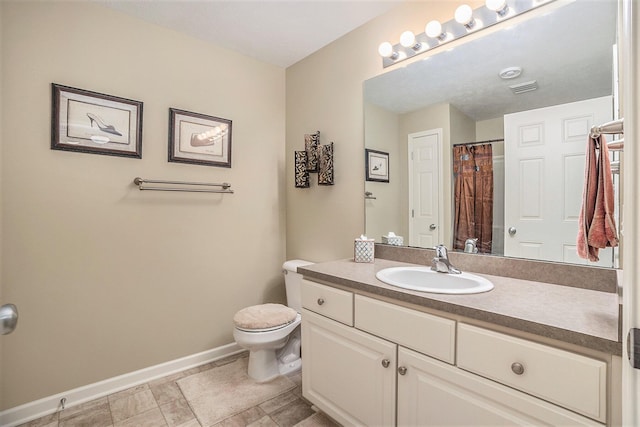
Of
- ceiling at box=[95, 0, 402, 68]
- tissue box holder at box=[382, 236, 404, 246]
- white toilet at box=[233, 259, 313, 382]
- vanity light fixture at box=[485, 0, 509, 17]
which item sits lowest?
white toilet at box=[233, 259, 313, 382]

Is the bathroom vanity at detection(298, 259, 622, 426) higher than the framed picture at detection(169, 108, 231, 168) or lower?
lower

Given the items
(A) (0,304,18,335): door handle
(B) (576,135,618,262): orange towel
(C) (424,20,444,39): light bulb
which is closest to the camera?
(A) (0,304,18,335): door handle

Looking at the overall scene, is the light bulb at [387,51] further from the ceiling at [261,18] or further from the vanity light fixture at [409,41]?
the ceiling at [261,18]

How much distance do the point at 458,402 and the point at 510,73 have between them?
140 centimetres

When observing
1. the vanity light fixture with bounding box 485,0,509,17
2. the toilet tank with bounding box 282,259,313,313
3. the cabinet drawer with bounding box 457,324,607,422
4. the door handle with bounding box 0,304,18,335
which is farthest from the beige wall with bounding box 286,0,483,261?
the door handle with bounding box 0,304,18,335

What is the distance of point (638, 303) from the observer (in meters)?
0.47

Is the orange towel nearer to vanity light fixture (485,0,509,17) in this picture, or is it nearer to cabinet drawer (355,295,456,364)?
cabinet drawer (355,295,456,364)

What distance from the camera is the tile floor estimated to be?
1.59m

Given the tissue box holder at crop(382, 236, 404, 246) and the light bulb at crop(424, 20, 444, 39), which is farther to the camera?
the tissue box holder at crop(382, 236, 404, 246)

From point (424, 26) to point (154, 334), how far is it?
8.31ft

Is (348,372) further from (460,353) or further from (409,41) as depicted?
(409,41)

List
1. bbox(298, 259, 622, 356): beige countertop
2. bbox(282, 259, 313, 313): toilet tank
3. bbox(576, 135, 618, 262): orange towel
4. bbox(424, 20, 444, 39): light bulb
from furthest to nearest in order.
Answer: bbox(282, 259, 313, 313): toilet tank → bbox(424, 20, 444, 39): light bulb → bbox(576, 135, 618, 262): orange towel → bbox(298, 259, 622, 356): beige countertop

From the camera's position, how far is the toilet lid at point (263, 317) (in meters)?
1.86

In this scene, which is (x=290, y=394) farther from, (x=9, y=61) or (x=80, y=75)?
(x=9, y=61)
